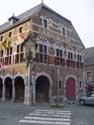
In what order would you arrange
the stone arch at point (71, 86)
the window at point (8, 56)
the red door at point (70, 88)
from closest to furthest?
the window at point (8, 56)
the stone arch at point (71, 86)
the red door at point (70, 88)

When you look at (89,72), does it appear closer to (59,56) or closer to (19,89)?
(59,56)

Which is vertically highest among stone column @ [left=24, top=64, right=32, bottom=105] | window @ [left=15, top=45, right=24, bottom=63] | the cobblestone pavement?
window @ [left=15, top=45, right=24, bottom=63]

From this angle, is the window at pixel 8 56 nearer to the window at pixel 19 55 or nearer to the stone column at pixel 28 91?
the window at pixel 19 55

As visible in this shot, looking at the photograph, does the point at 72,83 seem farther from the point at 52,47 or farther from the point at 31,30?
the point at 31,30

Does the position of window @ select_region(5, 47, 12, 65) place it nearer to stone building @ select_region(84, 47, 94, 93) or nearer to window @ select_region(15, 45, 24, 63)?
window @ select_region(15, 45, 24, 63)

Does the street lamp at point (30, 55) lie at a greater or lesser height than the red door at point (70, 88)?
greater

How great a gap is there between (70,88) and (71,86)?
304 millimetres

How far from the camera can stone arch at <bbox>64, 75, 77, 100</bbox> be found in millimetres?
24395

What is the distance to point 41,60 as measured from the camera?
70.7 ft

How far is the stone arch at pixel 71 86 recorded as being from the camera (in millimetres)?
24395

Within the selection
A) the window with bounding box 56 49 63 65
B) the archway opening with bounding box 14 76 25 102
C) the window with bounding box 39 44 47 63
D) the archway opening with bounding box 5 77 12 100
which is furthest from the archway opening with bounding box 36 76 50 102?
the archway opening with bounding box 5 77 12 100

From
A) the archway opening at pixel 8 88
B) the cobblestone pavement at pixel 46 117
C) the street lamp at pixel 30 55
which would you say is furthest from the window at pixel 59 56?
the cobblestone pavement at pixel 46 117

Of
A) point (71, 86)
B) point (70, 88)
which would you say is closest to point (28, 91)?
point (70, 88)

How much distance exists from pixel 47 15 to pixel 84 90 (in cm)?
1068
